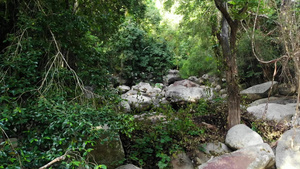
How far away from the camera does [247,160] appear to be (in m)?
3.14

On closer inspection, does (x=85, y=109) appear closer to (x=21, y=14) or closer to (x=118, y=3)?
(x=21, y=14)

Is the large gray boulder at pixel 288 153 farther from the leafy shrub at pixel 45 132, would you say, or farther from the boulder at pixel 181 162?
the leafy shrub at pixel 45 132

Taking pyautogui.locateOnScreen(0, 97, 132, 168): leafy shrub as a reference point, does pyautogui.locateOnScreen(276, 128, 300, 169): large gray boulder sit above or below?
below

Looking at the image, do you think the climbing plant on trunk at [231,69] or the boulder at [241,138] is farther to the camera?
the climbing plant on trunk at [231,69]

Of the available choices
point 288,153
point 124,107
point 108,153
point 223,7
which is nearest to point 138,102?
point 124,107

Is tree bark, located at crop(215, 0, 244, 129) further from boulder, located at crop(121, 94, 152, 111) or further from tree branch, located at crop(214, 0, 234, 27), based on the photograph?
boulder, located at crop(121, 94, 152, 111)

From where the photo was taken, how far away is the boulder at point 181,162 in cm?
352

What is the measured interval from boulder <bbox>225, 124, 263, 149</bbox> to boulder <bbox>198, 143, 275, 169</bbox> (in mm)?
430

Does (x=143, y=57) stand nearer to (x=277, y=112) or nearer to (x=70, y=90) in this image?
(x=277, y=112)

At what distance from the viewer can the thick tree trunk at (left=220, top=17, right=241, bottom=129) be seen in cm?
429

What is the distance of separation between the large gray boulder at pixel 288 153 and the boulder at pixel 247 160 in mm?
137

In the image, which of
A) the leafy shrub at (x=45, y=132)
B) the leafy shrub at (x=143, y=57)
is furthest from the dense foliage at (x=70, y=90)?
the leafy shrub at (x=143, y=57)

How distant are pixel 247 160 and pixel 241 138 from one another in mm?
864

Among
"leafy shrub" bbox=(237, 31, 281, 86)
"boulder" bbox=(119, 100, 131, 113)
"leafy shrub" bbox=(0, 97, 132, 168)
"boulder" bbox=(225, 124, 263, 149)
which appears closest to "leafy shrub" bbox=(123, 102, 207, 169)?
"boulder" bbox=(119, 100, 131, 113)
